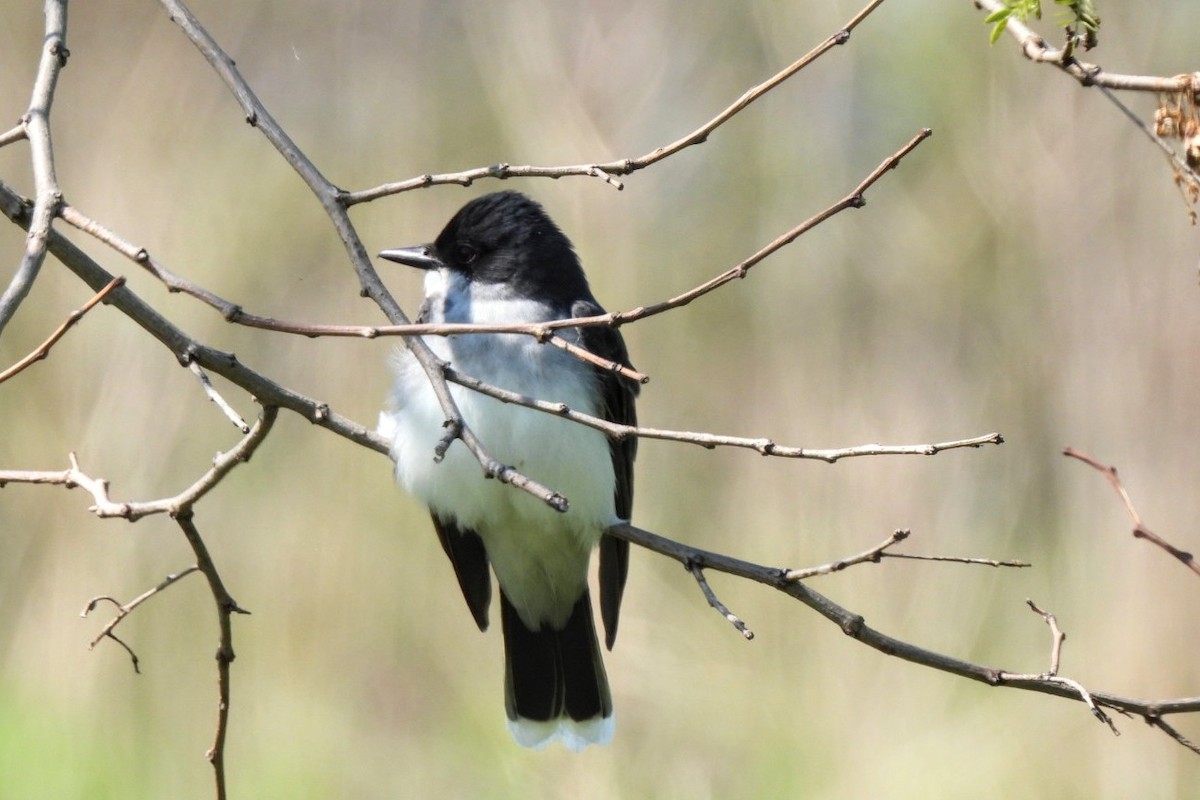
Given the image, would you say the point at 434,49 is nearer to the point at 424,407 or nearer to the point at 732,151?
the point at 732,151

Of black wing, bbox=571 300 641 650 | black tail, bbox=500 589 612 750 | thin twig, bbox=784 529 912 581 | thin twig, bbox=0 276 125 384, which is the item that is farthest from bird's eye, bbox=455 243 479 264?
thin twig, bbox=0 276 125 384

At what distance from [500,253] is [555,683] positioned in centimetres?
143

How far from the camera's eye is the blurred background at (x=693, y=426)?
243 inches

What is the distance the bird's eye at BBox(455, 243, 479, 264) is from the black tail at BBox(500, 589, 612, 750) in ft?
3.64

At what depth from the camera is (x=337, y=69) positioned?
8547mm

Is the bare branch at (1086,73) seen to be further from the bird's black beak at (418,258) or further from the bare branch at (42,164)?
the bird's black beak at (418,258)

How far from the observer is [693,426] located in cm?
745

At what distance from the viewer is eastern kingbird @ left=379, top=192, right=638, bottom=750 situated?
4129 millimetres

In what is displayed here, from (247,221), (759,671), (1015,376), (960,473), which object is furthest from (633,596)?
(247,221)

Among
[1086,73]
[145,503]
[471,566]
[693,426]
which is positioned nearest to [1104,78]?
[1086,73]

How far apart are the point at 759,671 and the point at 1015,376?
5.88ft

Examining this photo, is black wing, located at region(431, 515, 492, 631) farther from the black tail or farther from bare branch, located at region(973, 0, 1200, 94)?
bare branch, located at region(973, 0, 1200, 94)

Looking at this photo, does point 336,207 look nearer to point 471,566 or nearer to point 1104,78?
point 1104,78

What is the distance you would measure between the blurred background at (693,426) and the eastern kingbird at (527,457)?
115 centimetres
